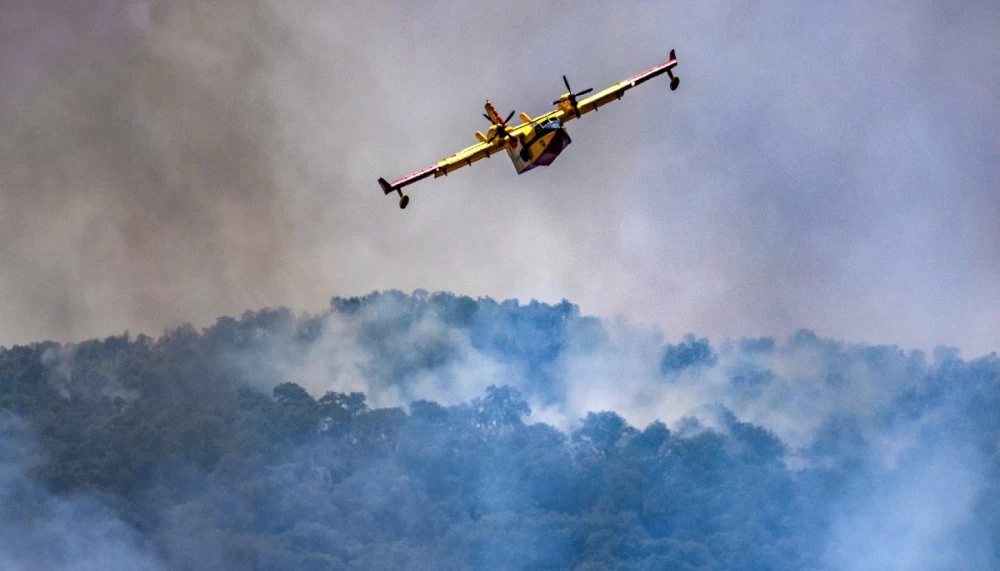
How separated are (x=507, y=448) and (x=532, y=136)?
4534 centimetres

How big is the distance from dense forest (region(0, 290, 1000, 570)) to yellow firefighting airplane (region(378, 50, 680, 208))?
34.7 meters

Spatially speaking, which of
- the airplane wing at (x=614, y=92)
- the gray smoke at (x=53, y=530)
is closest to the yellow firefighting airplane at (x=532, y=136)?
the airplane wing at (x=614, y=92)

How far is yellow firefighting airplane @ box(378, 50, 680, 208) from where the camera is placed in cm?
9000

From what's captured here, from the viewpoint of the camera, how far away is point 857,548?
12181 cm

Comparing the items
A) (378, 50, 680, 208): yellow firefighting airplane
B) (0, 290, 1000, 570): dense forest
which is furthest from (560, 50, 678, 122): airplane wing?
(0, 290, 1000, 570): dense forest

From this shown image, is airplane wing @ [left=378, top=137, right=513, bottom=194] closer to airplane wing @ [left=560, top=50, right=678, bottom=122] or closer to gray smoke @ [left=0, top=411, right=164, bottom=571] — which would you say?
airplane wing @ [left=560, top=50, right=678, bottom=122]

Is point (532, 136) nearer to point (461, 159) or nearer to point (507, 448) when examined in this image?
point (461, 159)

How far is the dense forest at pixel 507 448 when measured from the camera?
402ft

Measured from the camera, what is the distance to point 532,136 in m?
90.4

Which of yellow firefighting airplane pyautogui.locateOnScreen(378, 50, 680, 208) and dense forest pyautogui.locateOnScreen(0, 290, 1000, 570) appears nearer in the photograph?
yellow firefighting airplane pyautogui.locateOnScreen(378, 50, 680, 208)

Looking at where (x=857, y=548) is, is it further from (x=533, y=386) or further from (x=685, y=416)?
(x=533, y=386)

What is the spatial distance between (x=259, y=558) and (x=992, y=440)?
45230 mm

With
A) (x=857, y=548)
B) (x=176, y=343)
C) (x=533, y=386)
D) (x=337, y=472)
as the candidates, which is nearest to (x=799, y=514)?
(x=857, y=548)

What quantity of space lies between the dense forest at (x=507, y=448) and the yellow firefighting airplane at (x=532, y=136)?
3465 centimetres
